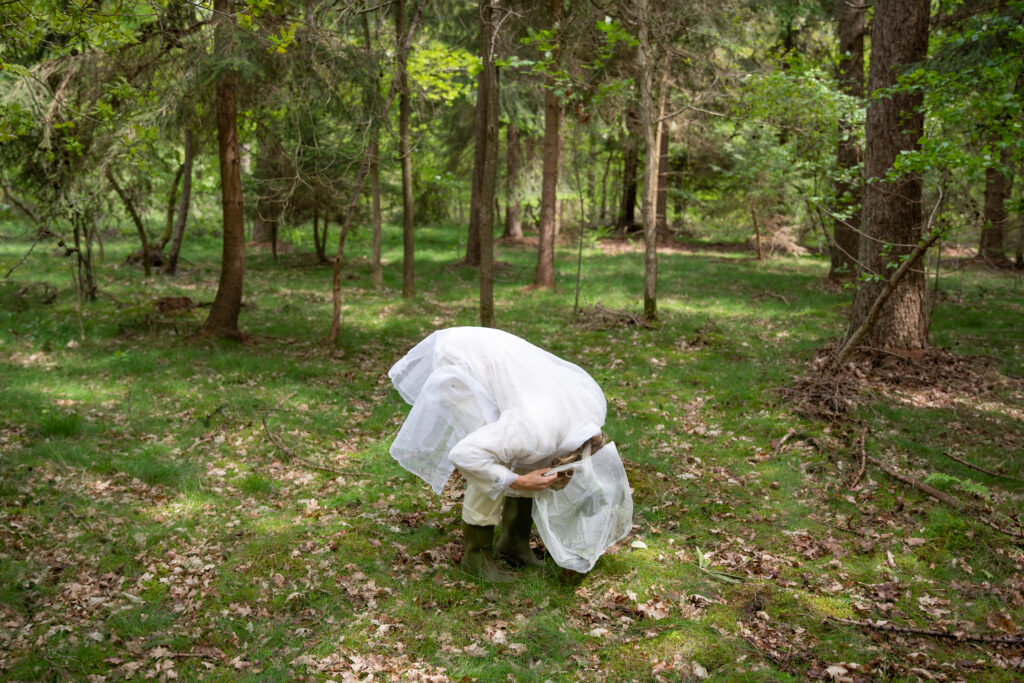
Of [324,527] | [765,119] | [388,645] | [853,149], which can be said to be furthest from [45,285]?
[853,149]

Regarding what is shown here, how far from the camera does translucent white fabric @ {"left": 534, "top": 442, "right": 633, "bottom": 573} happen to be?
16.0 feet

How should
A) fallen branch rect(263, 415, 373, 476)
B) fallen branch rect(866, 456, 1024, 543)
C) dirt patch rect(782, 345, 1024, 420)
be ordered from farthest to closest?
1. dirt patch rect(782, 345, 1024, 420)
2. fallen branch rect(263, 415, 373, 476)
3. fallen branch rect(866, 456, 1024, 543)

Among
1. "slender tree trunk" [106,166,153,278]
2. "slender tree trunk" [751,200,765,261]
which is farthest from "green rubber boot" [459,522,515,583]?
"slender tree trunk" [751,200,765,261]

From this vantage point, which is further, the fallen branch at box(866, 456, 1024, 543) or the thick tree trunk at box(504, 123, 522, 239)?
the thick tree trunk at box(504, 123, 522, 239)

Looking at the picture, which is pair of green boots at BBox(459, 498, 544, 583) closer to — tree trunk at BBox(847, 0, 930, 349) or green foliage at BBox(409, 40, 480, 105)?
tree trunk at BBox(847, 0, 930, 349)

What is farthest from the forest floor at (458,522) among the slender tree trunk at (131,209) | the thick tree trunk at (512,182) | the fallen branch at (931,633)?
the thick tree trunk at (512,182)

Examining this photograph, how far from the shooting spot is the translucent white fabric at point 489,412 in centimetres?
474

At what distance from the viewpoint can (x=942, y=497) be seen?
6367 mm

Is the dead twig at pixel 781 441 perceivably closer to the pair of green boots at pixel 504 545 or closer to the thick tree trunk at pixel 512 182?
the pair of green boots at pixel 504 545

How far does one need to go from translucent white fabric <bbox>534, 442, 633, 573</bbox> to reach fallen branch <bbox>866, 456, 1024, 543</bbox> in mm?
3420

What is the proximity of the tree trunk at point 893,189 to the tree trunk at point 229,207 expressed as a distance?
10001 millimetres

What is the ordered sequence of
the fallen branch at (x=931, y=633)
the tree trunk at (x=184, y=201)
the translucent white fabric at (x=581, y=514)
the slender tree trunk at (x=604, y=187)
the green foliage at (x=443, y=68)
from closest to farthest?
1. the fallen branch at (x=931, y=633)
2. the translucent white fabric at (x=581, y=514)
3. the tree trunk at (x=184, y=201)
4. the green foliage at (x=443, y=68)
5. the slender tree trunk at (x=604, y=187)

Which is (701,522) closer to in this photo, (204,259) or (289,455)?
(289,455)

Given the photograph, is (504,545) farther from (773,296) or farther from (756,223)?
(756,223)
